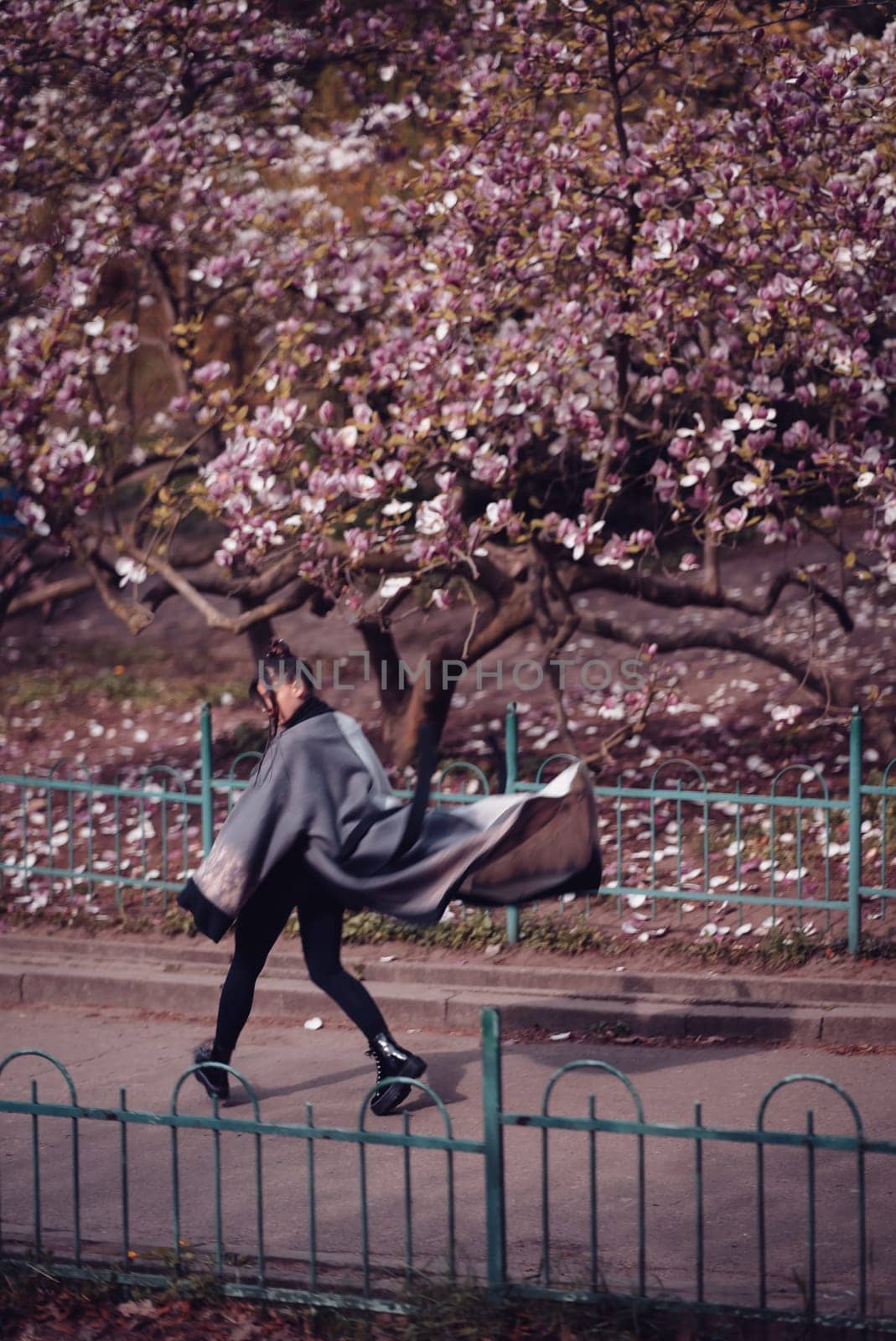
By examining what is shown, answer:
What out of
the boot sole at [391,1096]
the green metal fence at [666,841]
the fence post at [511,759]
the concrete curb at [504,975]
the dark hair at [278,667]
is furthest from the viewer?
the green metal fence at [666,841]

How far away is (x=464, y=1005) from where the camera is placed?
22.8 ft

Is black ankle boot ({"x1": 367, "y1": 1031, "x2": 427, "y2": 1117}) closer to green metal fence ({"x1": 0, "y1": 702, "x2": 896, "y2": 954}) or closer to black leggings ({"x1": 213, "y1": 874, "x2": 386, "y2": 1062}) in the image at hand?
black leggings ({"x1": 213, "y1": 874, "x2": 386, "y2": 1062})

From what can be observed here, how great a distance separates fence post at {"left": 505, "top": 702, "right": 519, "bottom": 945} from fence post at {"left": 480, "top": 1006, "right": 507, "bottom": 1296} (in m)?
2.82

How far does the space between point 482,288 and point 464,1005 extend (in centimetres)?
387

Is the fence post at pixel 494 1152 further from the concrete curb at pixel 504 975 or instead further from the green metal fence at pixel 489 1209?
the concrete curb at pixel 504 975

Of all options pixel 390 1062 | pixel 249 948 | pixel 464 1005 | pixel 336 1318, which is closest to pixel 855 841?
pixel 464 1005

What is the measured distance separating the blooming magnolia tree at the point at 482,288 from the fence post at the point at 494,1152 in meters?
4.60

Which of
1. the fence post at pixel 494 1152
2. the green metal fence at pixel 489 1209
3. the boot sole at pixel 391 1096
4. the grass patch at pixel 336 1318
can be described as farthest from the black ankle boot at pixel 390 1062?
the fence post at pixel 494 1152

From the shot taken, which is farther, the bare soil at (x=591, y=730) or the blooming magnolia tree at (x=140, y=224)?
the blooming magnolia tree at (x=140, y=224)

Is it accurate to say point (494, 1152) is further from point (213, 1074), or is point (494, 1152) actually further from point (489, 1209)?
point (213, 1074)

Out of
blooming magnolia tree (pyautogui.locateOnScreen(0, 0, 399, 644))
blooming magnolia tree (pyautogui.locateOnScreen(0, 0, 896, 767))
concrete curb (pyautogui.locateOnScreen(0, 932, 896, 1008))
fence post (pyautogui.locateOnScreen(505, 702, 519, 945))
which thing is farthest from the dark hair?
blooming magnolia tree (pyautogui.locateOnScreen(0, 0, 399, 644))

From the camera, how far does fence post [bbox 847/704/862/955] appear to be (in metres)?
6.96

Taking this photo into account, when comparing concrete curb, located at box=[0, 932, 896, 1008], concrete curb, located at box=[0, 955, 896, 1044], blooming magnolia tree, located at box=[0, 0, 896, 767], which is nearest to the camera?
concrete curb, located at box=[0, 955, 896, 1044]

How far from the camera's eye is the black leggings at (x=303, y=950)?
5797mm
